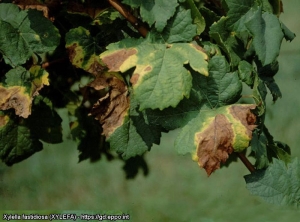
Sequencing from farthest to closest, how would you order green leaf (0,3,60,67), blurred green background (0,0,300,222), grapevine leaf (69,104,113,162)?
blurred green background (0,0,300,222), grapevine leaf (69,104,113,162), green leaf (0,3,60,67)

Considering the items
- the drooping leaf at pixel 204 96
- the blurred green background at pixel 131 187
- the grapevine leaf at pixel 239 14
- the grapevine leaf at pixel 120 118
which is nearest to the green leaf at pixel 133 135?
the grapevine leaf at pixel 120 118

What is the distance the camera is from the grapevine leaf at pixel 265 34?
4.76ft

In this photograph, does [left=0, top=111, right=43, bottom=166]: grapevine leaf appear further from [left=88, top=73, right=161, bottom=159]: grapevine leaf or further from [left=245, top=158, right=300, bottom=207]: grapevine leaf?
[left=245, top=158, right=300, bottom=207]: grapevine leaf

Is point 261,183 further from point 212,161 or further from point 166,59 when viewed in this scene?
point 166,59

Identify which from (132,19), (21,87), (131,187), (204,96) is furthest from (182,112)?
(131,187)

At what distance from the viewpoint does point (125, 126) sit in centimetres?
159

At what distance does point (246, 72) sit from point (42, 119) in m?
0.71

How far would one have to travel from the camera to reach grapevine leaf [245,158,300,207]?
151 cm

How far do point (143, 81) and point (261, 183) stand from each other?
1.42ft

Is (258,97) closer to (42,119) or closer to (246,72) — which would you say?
(246,72)

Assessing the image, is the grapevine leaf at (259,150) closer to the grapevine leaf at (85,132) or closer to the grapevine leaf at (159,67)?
the grapevine leaf at (159,67)

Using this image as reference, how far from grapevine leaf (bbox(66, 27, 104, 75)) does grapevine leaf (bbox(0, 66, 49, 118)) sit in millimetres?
97

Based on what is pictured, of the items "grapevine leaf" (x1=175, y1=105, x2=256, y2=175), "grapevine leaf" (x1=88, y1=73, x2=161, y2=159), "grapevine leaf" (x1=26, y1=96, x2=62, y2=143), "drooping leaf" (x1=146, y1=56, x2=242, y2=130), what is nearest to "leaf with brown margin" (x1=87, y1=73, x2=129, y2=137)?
"grapevine leaf" (x1=88, y1=73, x2=161, y2=159)

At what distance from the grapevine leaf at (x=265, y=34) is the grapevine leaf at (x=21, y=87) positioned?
0.59 metres
